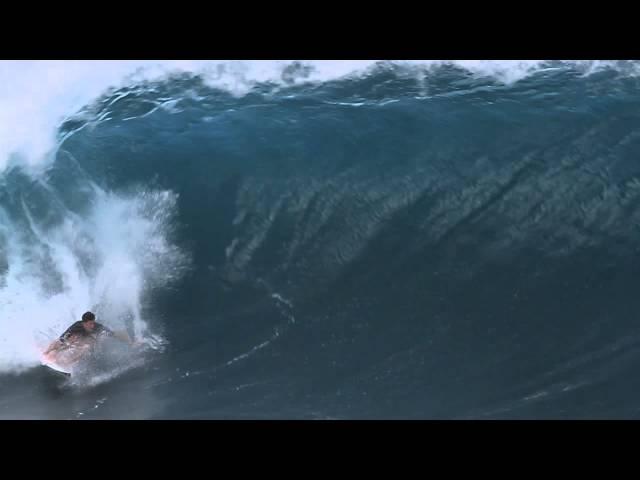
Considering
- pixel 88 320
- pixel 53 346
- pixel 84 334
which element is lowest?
pixel 53 346

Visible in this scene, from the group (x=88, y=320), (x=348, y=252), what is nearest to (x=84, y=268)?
(x=88, y=320)

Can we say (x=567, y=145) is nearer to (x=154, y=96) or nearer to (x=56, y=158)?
(x=154, y=96)

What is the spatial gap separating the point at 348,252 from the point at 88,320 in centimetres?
546

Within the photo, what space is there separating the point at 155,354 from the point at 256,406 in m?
2.36

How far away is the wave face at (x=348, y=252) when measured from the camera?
14500 mm

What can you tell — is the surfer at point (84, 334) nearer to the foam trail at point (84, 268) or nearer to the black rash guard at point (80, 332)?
the black rash guard at point (80, 332)

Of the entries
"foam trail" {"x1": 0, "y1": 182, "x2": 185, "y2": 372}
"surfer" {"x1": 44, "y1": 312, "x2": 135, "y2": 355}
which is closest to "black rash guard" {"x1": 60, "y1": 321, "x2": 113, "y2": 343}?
"surfer" {"x1": 44, "y1": 312, "x2": 135, "y2": 355}

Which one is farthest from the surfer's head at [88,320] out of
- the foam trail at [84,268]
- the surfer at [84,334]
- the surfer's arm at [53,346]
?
the foam trail at [84,268]

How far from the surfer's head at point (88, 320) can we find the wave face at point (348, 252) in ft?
2.81

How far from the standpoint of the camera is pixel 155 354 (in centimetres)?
1491

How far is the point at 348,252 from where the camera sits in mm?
15156

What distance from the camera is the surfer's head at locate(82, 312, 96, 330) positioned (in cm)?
1441

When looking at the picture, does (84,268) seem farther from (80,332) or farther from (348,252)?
(348,252)

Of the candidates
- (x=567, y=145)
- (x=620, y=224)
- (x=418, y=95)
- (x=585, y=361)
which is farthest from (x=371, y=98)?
(x=585, y=361)
